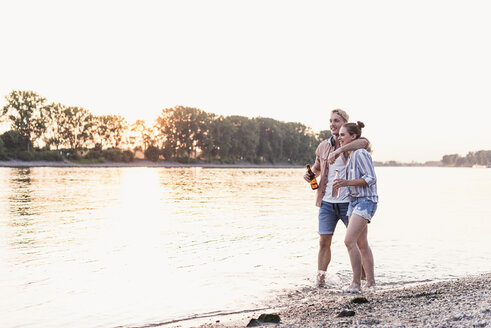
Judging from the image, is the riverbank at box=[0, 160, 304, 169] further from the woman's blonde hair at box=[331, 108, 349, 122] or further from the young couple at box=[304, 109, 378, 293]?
the woman's blonde hair at box=[331, 108, 349, 122]

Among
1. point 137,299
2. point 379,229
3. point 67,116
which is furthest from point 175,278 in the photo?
point 67,116

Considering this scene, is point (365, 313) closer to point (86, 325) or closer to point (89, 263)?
point (86, 325)

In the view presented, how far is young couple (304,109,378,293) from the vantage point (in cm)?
623

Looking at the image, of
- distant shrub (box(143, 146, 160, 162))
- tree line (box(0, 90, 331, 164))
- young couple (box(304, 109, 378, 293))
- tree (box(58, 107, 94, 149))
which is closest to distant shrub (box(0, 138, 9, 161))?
tree line (box(0, 90, 331, 164))

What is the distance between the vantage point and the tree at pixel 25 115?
98812mm

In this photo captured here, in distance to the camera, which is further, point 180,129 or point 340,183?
point 180,129

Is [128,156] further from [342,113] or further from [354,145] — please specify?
[354,145]

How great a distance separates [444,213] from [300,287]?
14.6 m

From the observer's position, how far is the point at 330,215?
702cm

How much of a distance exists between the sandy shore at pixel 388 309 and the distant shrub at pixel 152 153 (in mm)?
116693

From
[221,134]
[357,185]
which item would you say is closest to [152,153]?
[221,134]

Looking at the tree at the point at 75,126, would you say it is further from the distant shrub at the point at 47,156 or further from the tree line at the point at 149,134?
the distant shrub at the point at 47,156

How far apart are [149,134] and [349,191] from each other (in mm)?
119307

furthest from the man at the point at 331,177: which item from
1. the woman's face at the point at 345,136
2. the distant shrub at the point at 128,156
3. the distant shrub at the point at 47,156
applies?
the distant shrub at the point at 128,156
